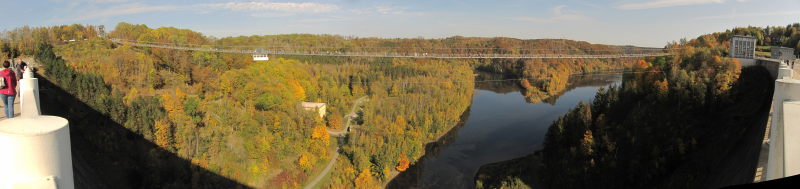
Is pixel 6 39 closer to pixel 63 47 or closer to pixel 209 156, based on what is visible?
pixel 63 47

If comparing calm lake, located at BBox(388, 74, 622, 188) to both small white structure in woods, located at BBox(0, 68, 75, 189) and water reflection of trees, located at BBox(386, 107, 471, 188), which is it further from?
small white structure in woods, located at BBox(0, 68, 75, 189)

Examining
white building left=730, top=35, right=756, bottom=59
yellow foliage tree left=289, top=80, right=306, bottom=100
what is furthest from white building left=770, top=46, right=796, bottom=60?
yellow foliage tree left=289, top=80, right=306, bottom=100

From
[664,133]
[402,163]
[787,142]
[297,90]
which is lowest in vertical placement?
[402,163]

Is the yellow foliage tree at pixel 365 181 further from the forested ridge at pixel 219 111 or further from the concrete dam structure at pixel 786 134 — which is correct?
the concrete dam structure at pixel 786 134

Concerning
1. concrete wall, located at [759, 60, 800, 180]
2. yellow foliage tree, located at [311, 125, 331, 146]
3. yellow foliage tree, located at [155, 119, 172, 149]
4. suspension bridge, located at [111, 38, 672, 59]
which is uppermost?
suspension bridge, located at [111, 38, 672, 59]

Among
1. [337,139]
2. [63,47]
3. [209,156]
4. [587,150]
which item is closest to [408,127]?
[337,139]

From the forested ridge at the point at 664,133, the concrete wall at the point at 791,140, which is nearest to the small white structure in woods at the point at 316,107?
the forested ridge at the point at 664,133

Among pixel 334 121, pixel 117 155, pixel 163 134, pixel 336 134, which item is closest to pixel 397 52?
pixel 334 121

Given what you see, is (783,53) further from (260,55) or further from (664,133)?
(260,55)
